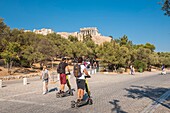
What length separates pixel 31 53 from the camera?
30.1 m

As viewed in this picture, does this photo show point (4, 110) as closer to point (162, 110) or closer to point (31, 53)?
point (162, 110)

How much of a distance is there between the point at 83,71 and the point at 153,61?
40.2 m

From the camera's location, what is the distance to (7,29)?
29.0 metres

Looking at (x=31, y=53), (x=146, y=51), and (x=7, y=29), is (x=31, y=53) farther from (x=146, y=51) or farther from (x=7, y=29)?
(x=146, y=51)

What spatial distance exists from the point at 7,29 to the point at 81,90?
86.0ft

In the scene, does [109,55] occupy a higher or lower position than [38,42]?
lower

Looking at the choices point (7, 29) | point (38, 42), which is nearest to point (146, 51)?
point (38, 42)

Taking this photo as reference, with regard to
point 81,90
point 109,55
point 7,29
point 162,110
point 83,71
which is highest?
point 7,29

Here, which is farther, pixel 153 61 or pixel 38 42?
pixel 153 61

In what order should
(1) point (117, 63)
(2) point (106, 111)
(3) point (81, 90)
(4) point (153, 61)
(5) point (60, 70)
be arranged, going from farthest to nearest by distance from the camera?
(4) point (153, 61) → (1) point (117, 63) → (5) point (60, 70) → (3) point (81, 90) → (2) point (106, 111)

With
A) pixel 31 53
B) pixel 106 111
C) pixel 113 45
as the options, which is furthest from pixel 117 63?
pixel 106 111

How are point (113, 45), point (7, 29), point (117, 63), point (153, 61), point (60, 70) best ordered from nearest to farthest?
point (60, 70) < point (7, 29) < point (117, 63) < point (113, 45) < point (153, 61)

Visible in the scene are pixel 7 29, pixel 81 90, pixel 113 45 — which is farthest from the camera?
pixel 113 45

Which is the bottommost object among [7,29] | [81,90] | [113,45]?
[81,90]
